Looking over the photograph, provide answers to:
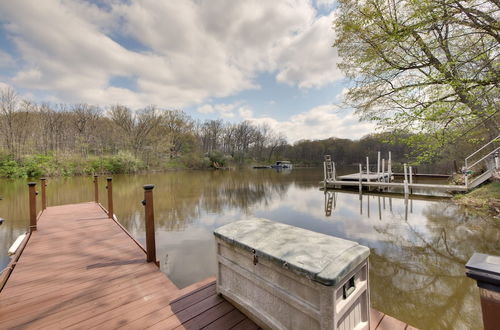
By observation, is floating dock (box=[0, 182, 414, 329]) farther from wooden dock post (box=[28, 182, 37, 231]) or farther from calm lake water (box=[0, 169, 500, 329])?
calm lake water (box=[0, 169, 500, 329])

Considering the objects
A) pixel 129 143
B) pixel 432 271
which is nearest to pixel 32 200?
pixel 432 271

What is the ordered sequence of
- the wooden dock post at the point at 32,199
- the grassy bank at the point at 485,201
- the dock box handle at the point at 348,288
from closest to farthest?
the dock box handle at the point at 348,288
the wooden dock post at the point at 32,199
the grassy bank at the point at 485,201

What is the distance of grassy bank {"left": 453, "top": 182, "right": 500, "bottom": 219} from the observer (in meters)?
6.77

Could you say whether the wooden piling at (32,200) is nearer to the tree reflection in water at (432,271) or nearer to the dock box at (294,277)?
the dock box at (294,277)

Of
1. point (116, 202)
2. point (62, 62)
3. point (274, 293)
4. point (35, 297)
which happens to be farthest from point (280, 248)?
point (62, 62)

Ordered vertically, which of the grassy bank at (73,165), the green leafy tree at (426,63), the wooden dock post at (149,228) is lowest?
the wooden dock post at (149,228)

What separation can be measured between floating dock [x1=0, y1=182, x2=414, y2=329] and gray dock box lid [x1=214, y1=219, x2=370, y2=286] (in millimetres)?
669

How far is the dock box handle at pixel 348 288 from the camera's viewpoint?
1303mm

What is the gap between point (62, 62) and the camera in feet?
35.0

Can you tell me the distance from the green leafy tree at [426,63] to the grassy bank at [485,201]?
3837 mm

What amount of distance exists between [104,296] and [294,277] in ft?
6.58

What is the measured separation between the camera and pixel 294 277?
1.31 m

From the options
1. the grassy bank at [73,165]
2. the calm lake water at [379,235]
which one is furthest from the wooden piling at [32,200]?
the grassy bank at [73,165]

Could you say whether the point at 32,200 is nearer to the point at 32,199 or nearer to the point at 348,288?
the point at 32,199
